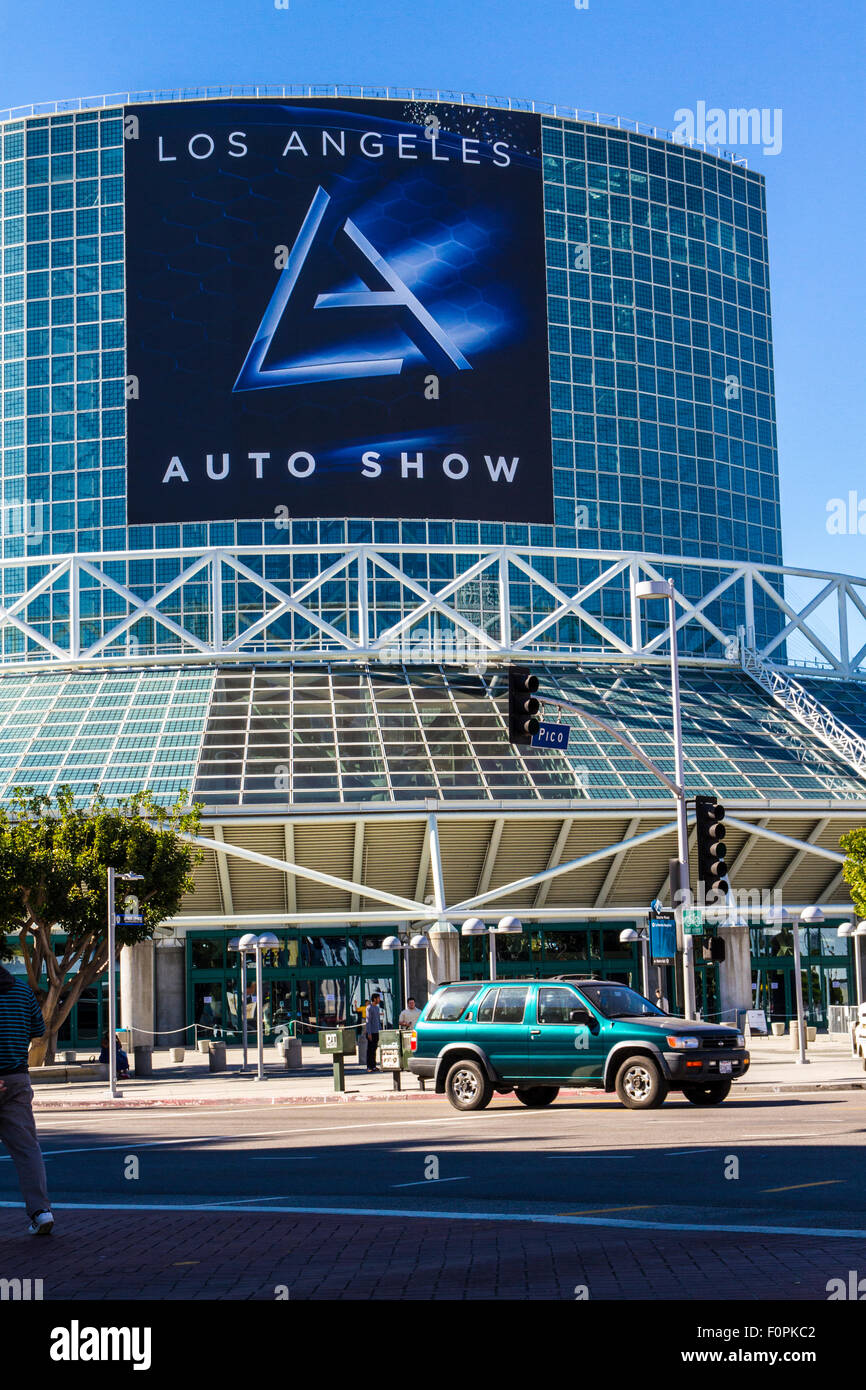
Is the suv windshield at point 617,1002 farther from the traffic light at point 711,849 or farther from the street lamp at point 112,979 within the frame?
the street lamp at point 112,979

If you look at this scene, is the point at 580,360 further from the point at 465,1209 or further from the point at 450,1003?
the point at 465,1209

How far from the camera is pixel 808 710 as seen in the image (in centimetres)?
6244

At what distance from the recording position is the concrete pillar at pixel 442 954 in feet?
157

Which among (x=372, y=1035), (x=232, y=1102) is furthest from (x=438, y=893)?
(x=232, y=1102)

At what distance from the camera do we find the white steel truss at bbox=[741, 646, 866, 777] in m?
58.3

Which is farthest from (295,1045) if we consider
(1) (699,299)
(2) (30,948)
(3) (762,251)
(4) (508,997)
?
(3) (762,251)

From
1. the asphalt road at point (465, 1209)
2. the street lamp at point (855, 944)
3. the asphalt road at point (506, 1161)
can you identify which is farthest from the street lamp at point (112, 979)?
the street lamp at point (855, 944)

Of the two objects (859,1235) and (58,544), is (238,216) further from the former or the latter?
(859,1235)

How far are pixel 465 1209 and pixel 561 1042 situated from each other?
34.2 ft

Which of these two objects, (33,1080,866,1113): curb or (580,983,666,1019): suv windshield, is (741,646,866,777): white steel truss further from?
(580,983,666,1019): suv windshield

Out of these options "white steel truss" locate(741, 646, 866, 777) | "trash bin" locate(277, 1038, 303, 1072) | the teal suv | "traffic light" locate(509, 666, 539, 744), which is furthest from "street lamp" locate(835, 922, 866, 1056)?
the teal suv

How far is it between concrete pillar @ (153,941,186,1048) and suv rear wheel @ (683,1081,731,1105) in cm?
3008
